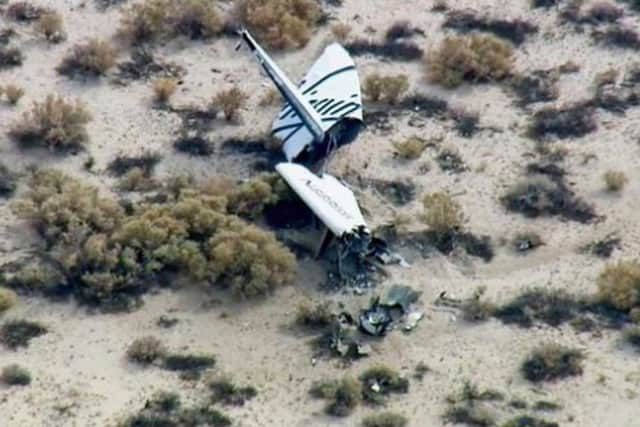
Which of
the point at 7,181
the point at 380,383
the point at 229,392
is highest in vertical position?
the point at 7,181

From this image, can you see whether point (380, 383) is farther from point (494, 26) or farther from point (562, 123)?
point (494, 26)

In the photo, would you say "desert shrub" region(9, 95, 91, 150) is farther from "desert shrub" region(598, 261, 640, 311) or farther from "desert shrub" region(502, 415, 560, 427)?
"desert shrub" region(502, 415, 560, 427)

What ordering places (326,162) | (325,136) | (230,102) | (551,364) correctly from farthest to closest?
(230,102), (326,162), (325,136), (551,364)

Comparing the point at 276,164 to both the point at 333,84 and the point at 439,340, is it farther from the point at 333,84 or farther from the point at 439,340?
the point at 439,340

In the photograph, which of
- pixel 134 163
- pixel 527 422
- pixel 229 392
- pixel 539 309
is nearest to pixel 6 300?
pixel 229 392

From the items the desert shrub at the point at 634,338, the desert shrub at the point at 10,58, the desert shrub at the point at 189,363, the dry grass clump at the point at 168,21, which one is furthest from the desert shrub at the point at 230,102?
the desert shrub at the point at 634,338

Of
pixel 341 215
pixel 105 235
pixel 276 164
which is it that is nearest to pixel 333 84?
pixel 276 164

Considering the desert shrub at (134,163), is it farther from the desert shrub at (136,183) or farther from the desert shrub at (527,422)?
the desert shrub at (527,422)

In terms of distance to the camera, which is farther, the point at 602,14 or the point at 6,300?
the point at 602,14
